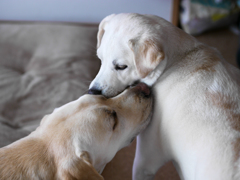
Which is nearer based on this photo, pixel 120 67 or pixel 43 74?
pixel 120 67

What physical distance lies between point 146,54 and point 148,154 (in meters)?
0.51

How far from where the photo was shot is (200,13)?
3.10 m

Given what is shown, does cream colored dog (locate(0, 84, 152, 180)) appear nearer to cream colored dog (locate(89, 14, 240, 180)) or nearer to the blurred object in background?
cream colored dog (locate(89, 14, 240, 180))

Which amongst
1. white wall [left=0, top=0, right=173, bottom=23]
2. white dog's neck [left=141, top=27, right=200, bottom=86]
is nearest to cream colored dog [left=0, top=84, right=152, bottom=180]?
white dog's neck [left=141, top=27, right=200, bottom=86]

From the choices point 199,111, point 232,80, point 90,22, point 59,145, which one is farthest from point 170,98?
point 90,22

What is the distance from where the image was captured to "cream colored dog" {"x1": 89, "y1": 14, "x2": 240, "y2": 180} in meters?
0.98

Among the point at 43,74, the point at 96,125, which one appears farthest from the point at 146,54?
the point at 43,74

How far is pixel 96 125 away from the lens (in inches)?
39.5

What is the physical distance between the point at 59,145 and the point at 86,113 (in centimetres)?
17

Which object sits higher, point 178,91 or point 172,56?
point 172,56

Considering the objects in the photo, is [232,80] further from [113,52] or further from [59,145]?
[59,145]

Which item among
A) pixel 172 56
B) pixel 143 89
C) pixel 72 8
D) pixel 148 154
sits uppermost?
pixel 172 56

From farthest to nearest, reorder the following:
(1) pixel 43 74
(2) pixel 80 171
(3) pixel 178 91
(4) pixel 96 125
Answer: (1) pixel 43 74, (3) pixel 178 91, (4) pixel 96 125, (2) pixel 80 171

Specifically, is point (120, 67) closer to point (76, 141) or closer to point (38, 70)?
point (76, 141)
